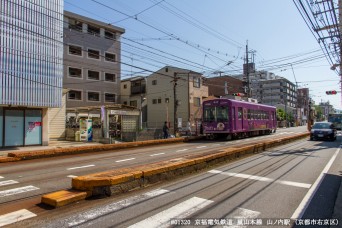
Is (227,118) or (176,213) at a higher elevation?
(227,118)

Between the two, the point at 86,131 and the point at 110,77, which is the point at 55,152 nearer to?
the point at 86,131

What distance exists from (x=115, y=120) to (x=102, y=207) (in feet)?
82.6

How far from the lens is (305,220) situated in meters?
5.43

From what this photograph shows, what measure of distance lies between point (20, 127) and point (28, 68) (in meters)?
3.93

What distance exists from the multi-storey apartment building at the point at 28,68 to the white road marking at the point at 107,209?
14.5 m

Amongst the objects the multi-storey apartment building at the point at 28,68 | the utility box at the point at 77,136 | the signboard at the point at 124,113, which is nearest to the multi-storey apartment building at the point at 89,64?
the signboard at the point at 124,113

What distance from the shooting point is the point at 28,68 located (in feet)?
62.4

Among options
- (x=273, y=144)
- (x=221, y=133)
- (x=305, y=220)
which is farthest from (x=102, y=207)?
(x=221, y=133)

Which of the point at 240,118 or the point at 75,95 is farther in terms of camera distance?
the point at 75,95

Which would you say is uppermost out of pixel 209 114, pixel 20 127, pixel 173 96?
Answer: pixel 173 96

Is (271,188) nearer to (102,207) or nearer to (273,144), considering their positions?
(102,207)

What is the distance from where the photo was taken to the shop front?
18.9 m

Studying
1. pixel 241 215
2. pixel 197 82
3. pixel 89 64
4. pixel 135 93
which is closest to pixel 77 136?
pixel 89 64

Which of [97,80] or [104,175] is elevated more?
[97,80]
